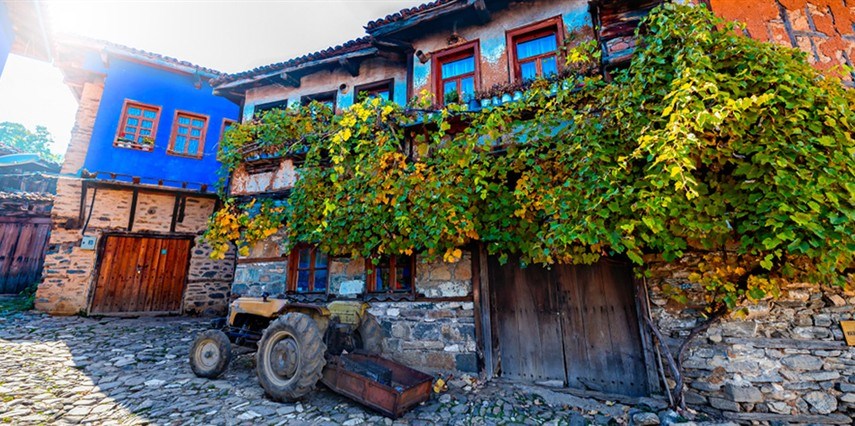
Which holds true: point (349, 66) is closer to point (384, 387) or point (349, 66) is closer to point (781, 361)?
point (384, 387)

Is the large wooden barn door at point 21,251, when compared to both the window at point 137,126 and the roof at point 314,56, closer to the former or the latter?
the window at point 137,126

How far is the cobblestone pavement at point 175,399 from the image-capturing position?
11.4 ft

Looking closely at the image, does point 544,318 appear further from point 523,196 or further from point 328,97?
point 328,97

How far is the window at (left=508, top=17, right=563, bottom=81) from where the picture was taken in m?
5.74

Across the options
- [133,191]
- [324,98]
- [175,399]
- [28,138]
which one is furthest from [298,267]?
[28,138]

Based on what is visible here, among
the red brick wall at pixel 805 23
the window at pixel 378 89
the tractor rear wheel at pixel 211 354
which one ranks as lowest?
the tractor rear wheel at pixel 211 354

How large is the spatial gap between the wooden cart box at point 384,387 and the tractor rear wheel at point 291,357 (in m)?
0.28

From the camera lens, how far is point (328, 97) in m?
7.90

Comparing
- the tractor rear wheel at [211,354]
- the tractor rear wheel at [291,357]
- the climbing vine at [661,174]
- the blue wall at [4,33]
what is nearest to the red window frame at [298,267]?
the climbing vine at [661,174]

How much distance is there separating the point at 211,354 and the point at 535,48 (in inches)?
273

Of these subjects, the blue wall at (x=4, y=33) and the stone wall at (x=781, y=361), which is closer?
the stone wall at (x=781, y=361)

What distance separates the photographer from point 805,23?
16.6 feet

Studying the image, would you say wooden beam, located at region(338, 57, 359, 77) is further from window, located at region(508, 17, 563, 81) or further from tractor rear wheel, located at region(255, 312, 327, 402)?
tractor rear wheel, located at region(255, 312, 327, 402)

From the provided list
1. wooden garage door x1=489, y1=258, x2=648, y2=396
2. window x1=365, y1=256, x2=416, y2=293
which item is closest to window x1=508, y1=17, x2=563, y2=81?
wooden garage door x1=489, y1=258, x2=648, y2=396
